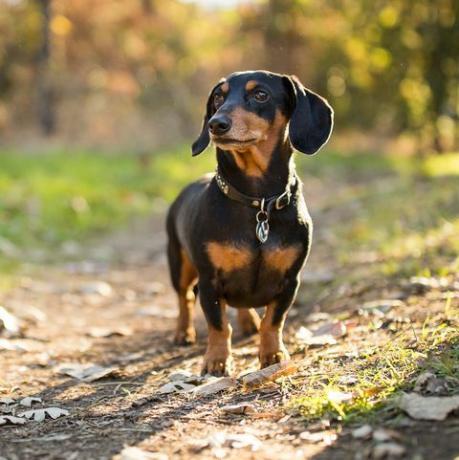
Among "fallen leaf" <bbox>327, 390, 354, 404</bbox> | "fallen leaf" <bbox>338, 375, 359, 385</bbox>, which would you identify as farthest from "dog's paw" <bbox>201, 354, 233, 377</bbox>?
"fallen leaf" <bbox>327, 390, 354, 404</bbox>

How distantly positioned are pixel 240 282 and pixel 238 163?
60 centimetres

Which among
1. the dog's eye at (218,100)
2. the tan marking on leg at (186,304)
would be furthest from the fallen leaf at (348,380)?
the tan marking on leg at (186,304)

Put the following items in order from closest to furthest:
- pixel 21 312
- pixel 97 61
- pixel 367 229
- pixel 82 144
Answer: pixel 21 312, pixel 367 229, pixel 82 144, pixel 97 61

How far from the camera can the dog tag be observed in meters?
3.93

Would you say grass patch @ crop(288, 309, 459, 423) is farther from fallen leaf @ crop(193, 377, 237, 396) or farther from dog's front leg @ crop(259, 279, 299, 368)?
fallen leaf @ crop(193, 377, 237, 396)

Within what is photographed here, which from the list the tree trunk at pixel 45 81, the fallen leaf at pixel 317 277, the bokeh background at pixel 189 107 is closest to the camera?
the fallen leaf at pixel 317 277

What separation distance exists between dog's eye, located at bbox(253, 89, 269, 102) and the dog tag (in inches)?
24.4

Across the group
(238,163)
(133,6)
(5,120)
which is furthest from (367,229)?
(133,6)

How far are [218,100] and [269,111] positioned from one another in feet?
1.12

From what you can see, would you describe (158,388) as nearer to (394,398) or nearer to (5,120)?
(394,398)

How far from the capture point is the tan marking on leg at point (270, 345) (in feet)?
13.2

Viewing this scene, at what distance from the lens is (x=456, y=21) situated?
50.0 feet

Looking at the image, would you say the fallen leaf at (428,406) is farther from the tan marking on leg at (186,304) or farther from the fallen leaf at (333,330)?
the tan marking on leg at (186,304)

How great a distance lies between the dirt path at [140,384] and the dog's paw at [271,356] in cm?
13
